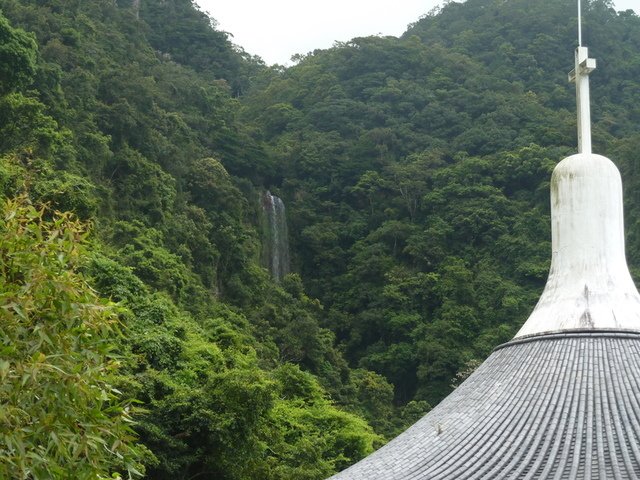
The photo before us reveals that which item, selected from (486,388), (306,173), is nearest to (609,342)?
(486,388)

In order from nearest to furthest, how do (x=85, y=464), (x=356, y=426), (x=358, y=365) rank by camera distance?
(x=85, y=464), (x=356, y=426), (x=358, y=365)

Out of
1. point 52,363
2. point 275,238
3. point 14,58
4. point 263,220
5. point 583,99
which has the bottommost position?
point 52,363

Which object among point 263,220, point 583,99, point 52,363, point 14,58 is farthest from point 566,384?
point 263,220

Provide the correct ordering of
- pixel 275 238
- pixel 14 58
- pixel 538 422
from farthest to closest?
1. pixel 275 238
2. pixel 14 58
3. pixel 538 422

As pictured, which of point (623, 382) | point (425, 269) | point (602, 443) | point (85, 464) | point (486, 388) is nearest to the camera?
point (85, 464)

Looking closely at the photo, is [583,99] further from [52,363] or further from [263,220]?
[263,220]

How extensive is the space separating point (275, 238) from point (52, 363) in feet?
106

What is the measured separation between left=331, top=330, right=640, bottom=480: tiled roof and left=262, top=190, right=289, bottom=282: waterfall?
26.3m

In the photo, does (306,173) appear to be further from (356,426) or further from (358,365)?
(356,426)

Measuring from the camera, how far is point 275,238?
39906 mm

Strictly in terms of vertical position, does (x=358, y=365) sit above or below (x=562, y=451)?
above

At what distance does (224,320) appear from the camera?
2817cm

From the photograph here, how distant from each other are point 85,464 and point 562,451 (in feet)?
16.7

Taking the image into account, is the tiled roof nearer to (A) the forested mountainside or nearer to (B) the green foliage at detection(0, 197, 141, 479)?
(A) the forested mountainside
